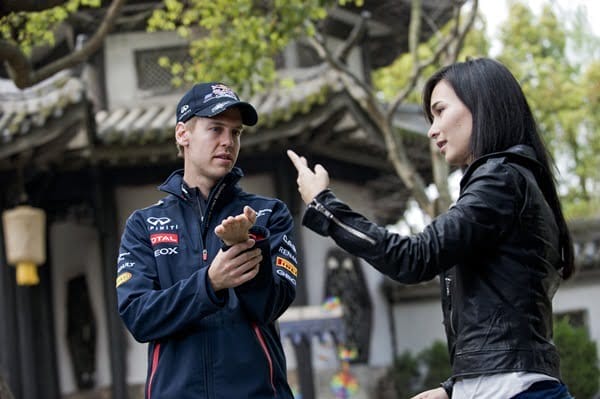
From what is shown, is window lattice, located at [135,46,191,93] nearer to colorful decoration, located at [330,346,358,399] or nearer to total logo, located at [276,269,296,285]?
colorful decoration, located at [330,346,358,399]

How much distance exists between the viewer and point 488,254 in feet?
9.71

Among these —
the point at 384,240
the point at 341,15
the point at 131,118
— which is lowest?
the point at 384,240

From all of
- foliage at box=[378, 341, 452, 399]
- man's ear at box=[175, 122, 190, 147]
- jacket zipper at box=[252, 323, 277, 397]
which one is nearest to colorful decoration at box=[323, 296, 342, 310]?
foliage at box=[378, 341, 452, 399]

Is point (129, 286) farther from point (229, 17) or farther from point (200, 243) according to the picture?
point (229, 17)

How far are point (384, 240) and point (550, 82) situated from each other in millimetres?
16761

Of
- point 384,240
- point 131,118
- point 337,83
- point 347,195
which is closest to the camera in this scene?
point 384,240

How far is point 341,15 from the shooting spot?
49.3 feet

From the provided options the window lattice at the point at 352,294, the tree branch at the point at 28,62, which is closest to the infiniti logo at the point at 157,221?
the tree branch at the point at 28,62

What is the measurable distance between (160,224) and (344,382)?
10604 mm

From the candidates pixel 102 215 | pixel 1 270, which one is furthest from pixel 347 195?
pixel 1 270

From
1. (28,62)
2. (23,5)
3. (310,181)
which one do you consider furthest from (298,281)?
(310,181)

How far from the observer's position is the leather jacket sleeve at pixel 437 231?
9.36 ft

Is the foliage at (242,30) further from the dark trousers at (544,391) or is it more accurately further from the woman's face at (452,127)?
the dark trousers at (544,391)

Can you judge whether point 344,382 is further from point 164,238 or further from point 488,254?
point 488,254
